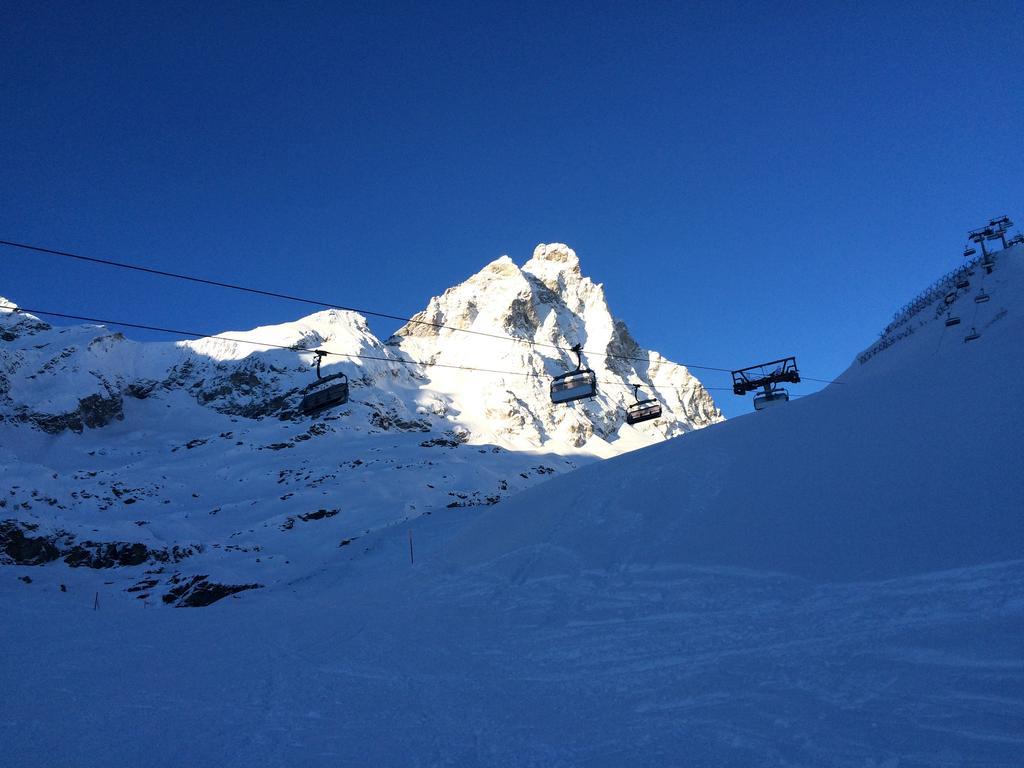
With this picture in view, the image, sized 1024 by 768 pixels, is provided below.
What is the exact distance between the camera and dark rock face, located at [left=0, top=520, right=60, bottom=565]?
2916cm

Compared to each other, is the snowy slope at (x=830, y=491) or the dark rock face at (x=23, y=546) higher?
the dark rock face at (x=23, y=546)

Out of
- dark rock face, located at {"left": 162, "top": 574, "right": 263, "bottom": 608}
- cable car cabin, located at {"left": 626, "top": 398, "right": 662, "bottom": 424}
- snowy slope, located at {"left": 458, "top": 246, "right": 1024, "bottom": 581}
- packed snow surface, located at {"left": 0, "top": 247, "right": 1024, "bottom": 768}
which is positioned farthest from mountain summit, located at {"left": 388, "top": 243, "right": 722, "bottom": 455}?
packed snow surface, located at {"left": 0, "top": 247, "right": 1024, "bottom": 768}

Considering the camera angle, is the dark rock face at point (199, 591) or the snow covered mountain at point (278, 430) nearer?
the dark rock face at point (199, 591)

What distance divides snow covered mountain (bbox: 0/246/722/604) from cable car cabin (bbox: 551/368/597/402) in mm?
15114

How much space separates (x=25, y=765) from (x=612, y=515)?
10.9m

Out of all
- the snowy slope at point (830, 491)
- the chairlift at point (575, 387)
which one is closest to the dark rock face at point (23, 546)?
the snowy slope at point (830, 491)

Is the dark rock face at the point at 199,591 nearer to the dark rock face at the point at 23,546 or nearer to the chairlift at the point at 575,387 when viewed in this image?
the dark rock face at the point at 23,546

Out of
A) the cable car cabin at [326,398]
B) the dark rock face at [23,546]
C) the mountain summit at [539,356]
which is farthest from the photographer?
the mountain summit at [539,356]

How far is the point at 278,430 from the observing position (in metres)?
73.4

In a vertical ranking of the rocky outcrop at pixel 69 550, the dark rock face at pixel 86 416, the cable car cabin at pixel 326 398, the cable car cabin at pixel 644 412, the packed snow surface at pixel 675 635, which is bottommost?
the packed snow surface at pixel 675 635

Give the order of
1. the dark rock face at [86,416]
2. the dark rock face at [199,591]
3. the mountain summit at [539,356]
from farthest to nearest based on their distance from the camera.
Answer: the mountain summit at [539,356] → the dark rock face at [86,416] → the dark rock face at [199,591]

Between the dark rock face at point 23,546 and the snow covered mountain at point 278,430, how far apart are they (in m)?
0.07

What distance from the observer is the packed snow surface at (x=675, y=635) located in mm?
5590

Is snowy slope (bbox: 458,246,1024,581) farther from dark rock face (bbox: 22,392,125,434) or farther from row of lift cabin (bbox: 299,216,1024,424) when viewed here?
dark rock face (bbox: 22,392,125,434)
